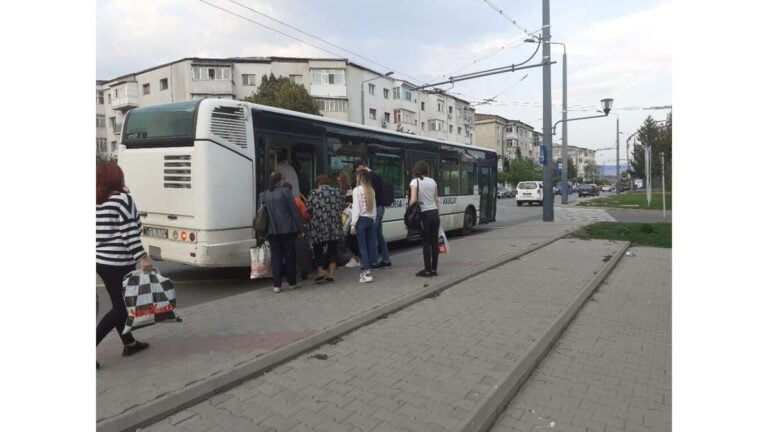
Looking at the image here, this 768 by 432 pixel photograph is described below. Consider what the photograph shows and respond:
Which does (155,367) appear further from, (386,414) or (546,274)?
(546,274)

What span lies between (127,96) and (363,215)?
55.7 m

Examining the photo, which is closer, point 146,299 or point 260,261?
point 146,299

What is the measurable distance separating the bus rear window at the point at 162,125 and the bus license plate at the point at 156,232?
1.25 m

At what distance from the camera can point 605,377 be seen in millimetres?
3846

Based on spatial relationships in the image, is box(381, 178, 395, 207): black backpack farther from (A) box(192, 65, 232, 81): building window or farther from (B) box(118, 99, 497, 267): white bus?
(A) box(192, 65, 232, 81): building window

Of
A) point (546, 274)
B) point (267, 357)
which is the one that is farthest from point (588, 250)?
point (267, 357)

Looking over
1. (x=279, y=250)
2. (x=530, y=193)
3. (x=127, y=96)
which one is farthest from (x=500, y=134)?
(x=279, y=250)

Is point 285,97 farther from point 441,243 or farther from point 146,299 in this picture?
point 146,299

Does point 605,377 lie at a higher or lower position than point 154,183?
lower

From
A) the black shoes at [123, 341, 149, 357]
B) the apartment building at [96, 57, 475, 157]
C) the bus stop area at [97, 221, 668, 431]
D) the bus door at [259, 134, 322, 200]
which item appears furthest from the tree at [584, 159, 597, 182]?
the black shoes at [123, 341, 149, 357]

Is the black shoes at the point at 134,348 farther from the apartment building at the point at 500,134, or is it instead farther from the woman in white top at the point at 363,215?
the apartment building at the point at 500,134

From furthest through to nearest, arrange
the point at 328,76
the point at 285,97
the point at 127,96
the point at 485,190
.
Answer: the point at 127,96
the point at 328,76
the point at 285,97
the point at 485,190

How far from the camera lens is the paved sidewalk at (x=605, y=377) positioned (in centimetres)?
316

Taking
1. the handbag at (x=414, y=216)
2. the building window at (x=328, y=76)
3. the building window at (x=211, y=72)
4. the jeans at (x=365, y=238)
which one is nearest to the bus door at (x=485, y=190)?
the handbag at (x=414, y=216)
